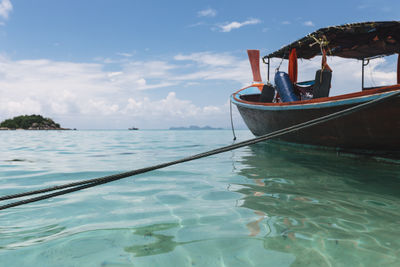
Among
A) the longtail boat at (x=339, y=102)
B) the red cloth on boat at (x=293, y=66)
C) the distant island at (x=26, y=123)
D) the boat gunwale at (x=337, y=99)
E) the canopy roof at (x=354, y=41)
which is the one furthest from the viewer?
the distant island at (x=26, y=123)

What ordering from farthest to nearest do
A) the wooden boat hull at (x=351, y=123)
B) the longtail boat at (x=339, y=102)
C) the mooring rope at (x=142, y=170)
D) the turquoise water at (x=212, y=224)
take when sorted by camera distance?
the longtail boat at (x=339, y=102) < the wooden boat hull at (x=351, y=123) < the mooring rope at (x=142, y=170) < the turquoise water at (x=212, y=224)

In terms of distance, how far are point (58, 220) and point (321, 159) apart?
5699 mm

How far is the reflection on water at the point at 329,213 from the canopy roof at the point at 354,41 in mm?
3710

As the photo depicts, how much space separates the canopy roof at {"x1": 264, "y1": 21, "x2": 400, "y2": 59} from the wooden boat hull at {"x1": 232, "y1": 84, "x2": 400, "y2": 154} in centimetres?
209

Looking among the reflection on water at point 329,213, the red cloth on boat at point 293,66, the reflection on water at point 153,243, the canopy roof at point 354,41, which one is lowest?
the reflection on water at point 329,213

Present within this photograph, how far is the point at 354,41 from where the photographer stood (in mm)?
8180

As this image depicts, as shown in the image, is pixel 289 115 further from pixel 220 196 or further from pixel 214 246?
pixel 214 246

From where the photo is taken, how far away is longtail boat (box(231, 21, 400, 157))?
4.57 meters

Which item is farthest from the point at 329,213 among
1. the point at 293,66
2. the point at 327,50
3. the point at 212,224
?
the point at 327,50

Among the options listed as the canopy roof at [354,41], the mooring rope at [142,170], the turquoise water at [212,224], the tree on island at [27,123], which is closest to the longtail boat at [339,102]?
the canopy roof at [354,41]

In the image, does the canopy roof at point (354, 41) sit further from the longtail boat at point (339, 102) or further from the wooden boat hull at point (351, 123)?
the wooden boat hull at point (351, 123)

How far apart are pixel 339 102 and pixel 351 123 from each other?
0.47 metres

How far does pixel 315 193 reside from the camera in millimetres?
3365

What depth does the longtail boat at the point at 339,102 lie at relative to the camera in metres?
4.57
